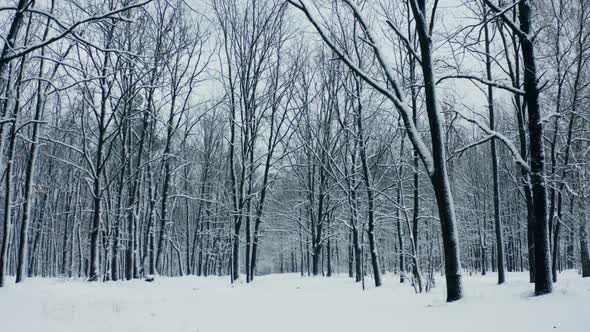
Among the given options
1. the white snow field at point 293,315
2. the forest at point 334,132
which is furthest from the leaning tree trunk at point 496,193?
the white snow field at point 293,315

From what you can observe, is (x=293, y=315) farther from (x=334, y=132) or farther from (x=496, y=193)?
(x=334, y=132)

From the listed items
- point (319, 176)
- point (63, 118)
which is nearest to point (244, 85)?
point (319, 176)

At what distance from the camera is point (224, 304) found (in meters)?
10.1

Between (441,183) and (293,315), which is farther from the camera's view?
(293,315)

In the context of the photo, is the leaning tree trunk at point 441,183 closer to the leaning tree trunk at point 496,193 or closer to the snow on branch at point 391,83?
the snow on branch at point 391,83

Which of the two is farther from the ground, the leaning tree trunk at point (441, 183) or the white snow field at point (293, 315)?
the leaning tree trunk at point (441, 183)

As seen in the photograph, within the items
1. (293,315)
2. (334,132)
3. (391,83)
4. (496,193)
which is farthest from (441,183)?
(334,132)

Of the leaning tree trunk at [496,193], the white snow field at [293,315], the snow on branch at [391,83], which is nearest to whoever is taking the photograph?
the white snow field at [293,315]

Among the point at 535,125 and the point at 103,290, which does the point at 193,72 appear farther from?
the point at 535,125

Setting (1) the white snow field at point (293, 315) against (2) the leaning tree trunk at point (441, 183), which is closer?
(1) the white snow field at point (293, 315)

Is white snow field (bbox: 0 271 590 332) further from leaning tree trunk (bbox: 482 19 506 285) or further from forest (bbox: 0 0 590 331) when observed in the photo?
leaning tree trunk (bbox: 482 19 506 285)

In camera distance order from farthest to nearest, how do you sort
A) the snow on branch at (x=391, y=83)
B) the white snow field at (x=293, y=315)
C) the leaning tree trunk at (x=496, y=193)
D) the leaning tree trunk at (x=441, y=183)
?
the leaning tree trunk at (x=496, y=193), the snow on branch at (x=391, y=83), the leaning tree trunk at (x=441, y=183), the white snow field at (x=293, y=315)

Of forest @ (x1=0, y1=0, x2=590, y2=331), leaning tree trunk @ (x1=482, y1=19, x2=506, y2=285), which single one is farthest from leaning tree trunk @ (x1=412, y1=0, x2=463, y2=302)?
leaning tree trunk @ (x1=482, y1=19, x2=506, y2=285)

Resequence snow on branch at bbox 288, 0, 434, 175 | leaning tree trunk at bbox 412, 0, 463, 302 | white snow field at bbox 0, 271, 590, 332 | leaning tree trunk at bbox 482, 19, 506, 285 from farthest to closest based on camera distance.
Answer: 1. leaning tree trunk at bbox 482, 19, 506, 285
2. snow on branch at bbox 288, 0, 434, 175
3. leaning tree trunk at bbox 412, 0, 463, 302
4. white snow field at bbox 0, 271, 590, 332
